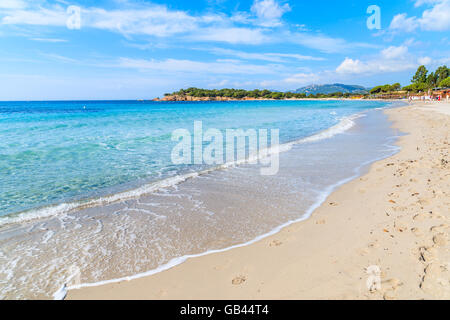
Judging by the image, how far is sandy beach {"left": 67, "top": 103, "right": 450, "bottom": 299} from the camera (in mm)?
3082

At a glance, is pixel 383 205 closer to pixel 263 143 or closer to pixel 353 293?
pixel 353 293

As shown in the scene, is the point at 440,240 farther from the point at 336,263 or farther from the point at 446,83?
the point at 446,83

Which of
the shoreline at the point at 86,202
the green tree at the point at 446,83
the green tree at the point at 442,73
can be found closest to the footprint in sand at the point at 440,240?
the shoreline at the point at 86,202

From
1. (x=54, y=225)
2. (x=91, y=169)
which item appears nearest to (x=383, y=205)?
(x=54, y=225)

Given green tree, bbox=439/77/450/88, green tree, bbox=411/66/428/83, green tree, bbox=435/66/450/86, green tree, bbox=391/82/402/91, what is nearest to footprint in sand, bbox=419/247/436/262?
green tree, bbox=439/77/450/88

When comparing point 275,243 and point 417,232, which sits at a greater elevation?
point 417,232

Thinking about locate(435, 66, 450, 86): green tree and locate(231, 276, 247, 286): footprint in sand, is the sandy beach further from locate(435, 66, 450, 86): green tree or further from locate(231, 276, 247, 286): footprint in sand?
locate(435, 66, 450, 86): green tree

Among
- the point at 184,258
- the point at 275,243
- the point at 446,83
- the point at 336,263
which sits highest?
the point at 446,83

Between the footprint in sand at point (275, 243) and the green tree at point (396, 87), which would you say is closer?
the footprint in sand at point (275, 243)

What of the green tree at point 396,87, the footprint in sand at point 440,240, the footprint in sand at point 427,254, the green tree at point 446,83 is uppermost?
the green tree at point 396,87

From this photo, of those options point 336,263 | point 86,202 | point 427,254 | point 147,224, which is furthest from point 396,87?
point 86,202

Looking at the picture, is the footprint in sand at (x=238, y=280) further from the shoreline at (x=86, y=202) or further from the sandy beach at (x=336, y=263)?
Answer: the shoreline at (x=86, y=202)

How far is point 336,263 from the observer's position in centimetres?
364

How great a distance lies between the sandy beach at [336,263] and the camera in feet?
10.1
